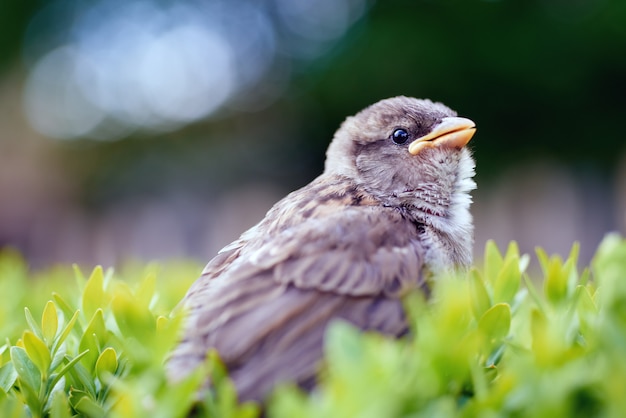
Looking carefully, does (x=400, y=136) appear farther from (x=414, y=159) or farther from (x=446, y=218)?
(x=446, y=218)

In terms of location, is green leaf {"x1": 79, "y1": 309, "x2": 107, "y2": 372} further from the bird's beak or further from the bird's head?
the bird's beak

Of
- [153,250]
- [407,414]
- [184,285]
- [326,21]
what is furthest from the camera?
[153,250]

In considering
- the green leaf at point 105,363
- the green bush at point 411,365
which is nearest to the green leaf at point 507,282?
the green bush at point 411,365

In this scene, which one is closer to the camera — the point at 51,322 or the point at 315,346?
the point at 315,346

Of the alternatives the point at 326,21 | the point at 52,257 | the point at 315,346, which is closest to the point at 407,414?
the point at 315,346

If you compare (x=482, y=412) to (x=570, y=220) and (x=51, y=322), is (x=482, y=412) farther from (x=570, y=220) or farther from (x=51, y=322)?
(x=570, y=220)

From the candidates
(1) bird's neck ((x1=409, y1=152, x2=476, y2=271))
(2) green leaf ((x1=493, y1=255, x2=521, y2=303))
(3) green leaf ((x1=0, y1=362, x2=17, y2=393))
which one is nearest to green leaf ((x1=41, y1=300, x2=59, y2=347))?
(3) green leaf ((x1=0, y1=362, x2=17, y2=393))

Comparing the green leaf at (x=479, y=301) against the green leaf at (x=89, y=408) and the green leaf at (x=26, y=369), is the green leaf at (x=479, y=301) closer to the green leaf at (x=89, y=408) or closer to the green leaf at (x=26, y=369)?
the green leaf at (x=89, y=408)
